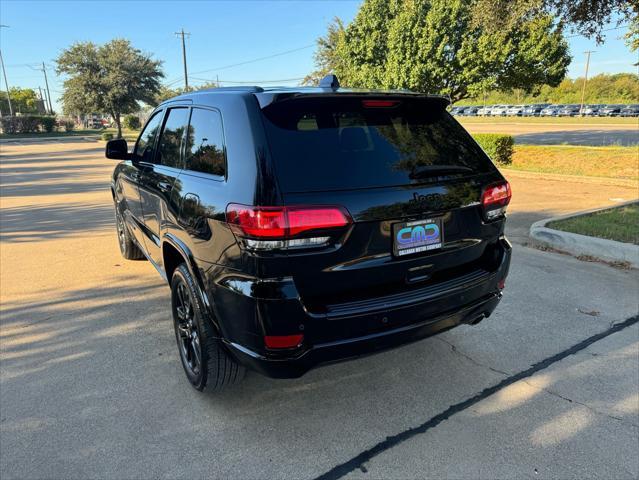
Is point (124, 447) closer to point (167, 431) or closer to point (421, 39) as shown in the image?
point (167, 431)

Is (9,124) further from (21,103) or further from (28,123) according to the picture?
(21,103)

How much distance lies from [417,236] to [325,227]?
57 centimetres

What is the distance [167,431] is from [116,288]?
2585 millimetres

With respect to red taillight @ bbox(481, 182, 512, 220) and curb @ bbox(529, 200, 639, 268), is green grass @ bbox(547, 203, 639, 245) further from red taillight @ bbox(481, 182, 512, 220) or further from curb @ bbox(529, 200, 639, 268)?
red taillight @ bbox(481, 182, 512, 220)

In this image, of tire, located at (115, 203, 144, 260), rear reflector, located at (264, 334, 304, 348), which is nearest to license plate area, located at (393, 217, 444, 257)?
rear reflector, located at (264, 334, 304, 348)

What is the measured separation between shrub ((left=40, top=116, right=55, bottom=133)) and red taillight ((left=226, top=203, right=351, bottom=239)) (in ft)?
189

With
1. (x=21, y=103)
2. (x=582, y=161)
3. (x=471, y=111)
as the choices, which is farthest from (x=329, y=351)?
(x=21, y=103)

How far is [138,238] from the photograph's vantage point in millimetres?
4391

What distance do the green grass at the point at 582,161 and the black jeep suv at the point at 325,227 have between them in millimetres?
10701

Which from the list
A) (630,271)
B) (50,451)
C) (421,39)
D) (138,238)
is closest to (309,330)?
(50,451)

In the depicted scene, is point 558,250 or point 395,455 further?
point 558,250

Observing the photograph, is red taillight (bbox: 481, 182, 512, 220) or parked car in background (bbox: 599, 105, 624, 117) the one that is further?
parked car in background (bbox: 599, 105, 624, 117)

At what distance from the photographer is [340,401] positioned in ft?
9.20

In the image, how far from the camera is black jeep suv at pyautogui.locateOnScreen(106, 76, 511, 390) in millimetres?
2102
